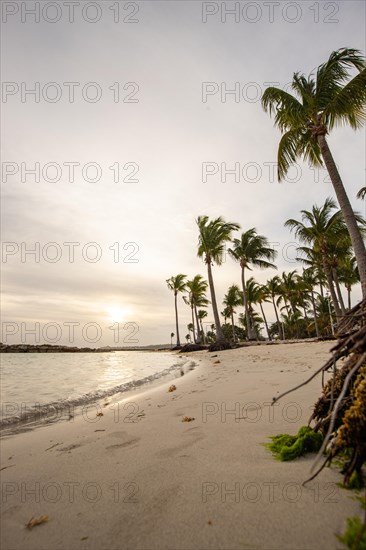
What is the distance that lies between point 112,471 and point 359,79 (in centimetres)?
1045

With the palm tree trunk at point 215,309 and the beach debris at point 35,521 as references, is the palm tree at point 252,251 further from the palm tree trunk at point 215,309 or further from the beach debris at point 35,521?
the beach debris at point 35,521

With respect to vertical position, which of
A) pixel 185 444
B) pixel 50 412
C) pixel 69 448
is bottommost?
pixel 50 412

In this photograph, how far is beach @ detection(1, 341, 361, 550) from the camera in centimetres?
130

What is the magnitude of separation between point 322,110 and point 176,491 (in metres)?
11.0

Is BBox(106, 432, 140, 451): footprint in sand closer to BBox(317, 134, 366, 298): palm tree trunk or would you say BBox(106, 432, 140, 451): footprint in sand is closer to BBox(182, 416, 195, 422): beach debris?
BBox(182, 416, 195, 422): beach debris

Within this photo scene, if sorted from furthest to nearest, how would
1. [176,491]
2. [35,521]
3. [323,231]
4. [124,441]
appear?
[323,231]
[124,441]
[176,491]
[35,521]

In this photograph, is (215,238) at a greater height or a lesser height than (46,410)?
greater

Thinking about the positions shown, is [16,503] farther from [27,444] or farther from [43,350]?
[43,350]

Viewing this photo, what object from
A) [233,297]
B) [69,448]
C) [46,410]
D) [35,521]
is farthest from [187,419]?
[233,297]

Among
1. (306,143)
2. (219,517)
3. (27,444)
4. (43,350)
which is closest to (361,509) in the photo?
(219,517)

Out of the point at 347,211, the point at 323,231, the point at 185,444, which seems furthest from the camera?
the point at 323,231

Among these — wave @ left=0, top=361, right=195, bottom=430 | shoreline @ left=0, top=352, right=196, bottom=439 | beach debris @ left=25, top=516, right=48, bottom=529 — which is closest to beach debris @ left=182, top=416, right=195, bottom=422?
beach debris @ left=25, top=516, right=48, bottom=529

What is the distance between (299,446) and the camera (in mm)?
1992

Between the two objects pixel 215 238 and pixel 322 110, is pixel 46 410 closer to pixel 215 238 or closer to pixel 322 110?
pixel 322 110
